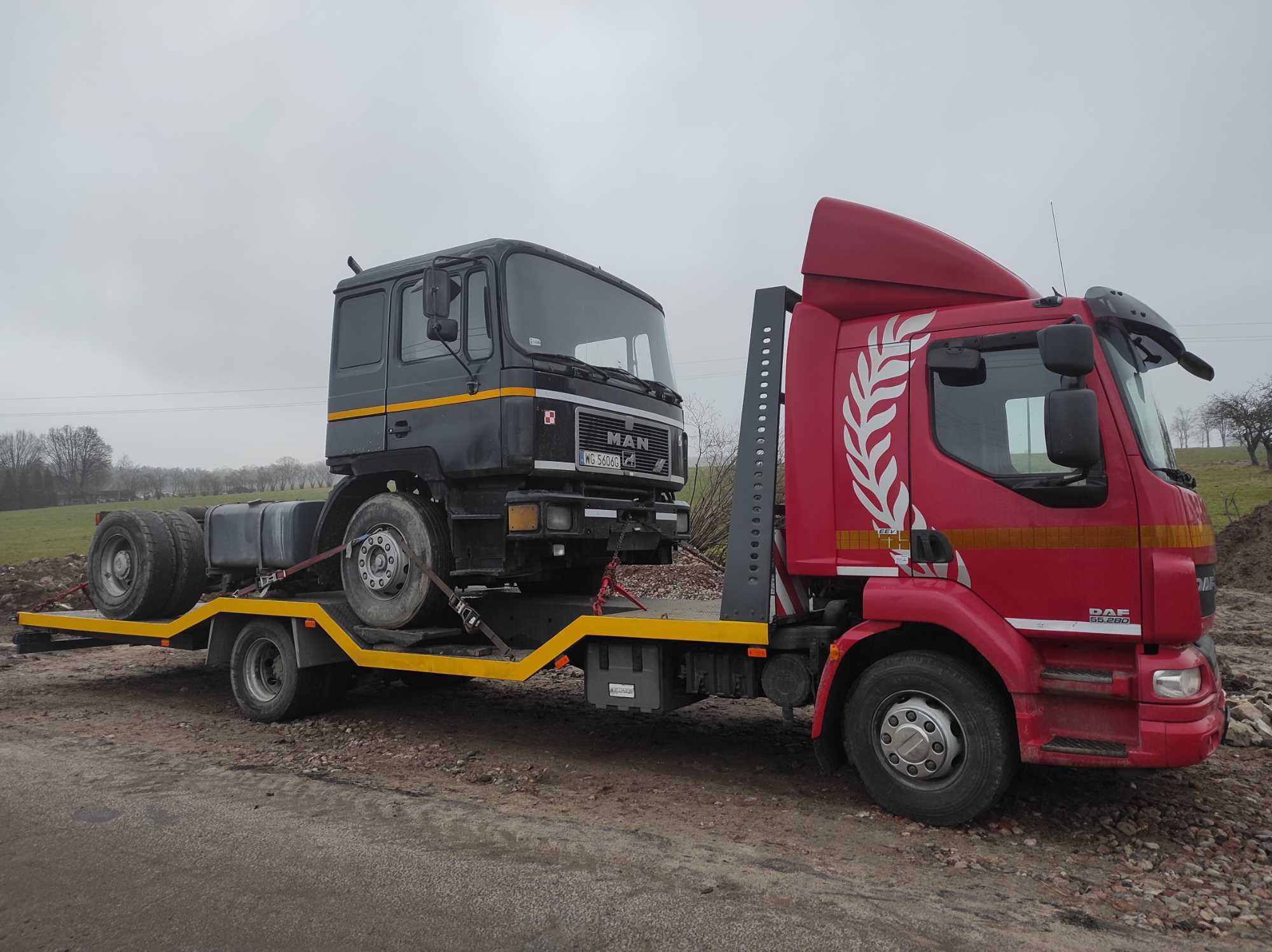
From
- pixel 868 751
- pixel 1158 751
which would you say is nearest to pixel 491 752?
pixel 868 751

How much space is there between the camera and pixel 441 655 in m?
6.26

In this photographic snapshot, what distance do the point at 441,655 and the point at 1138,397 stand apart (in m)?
4.62

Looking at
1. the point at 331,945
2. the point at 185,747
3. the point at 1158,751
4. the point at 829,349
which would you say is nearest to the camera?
the point at 331,945

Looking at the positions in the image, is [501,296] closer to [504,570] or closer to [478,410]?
[478,410]

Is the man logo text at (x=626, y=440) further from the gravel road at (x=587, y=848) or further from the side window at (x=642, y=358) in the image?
the gravel road at (x=587, y=848)

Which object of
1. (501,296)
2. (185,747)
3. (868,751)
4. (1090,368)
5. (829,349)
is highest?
(501,296)

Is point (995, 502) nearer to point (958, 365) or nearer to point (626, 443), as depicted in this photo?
point (958, 365)

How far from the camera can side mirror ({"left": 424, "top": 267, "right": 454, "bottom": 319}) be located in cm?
593

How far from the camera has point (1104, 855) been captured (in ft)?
13.9

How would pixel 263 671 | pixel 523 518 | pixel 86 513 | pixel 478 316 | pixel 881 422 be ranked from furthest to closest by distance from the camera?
1. pixel 86 513
2. pixel 263 671
3. pixel 478 316
4. pixel 523 518
5. pixel 881 422

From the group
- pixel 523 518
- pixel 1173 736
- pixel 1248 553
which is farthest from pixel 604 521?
pixel 1248 553

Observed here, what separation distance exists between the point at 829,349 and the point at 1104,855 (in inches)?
114

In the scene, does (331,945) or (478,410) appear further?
(478,410)

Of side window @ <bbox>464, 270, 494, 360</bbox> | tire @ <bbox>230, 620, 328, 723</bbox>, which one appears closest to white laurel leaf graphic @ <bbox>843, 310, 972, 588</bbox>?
side window @ <bbox>464, 270, 494, 360</bbox>
